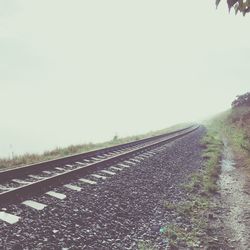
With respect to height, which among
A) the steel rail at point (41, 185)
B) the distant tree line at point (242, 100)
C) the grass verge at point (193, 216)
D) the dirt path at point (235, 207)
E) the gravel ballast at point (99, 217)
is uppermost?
the distant tree line at point (242, 100)

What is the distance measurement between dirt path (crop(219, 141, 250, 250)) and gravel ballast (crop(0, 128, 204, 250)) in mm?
1237

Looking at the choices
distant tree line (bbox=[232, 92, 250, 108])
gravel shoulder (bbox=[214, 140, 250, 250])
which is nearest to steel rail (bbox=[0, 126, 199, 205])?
gravel shoulder (bbox=[214, 140, 250, 250])

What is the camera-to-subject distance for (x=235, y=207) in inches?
335

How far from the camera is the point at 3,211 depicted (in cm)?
579

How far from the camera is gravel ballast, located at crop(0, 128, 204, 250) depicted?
5066mm

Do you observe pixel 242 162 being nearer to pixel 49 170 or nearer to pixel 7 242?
pixel 49 170

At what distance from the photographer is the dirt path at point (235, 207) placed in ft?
21.4

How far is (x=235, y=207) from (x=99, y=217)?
3914mm

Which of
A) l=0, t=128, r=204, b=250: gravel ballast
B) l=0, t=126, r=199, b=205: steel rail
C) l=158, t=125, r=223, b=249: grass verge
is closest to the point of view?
l=0, t=128, r=204, b=250: gravel ballast

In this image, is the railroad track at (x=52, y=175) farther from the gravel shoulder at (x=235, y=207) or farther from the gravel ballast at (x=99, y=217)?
the gravel shoulder at (x=235, y=207)

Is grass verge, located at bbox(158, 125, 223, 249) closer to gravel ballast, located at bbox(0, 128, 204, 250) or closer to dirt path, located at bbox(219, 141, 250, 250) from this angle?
gravel ballast, located at bbox(0, 128, 204, 250)

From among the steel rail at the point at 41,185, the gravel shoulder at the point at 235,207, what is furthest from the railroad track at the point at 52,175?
the gravel shoulder at the point at 235,207

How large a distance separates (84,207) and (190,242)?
2113 mm

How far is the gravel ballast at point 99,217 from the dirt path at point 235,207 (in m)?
1.24
